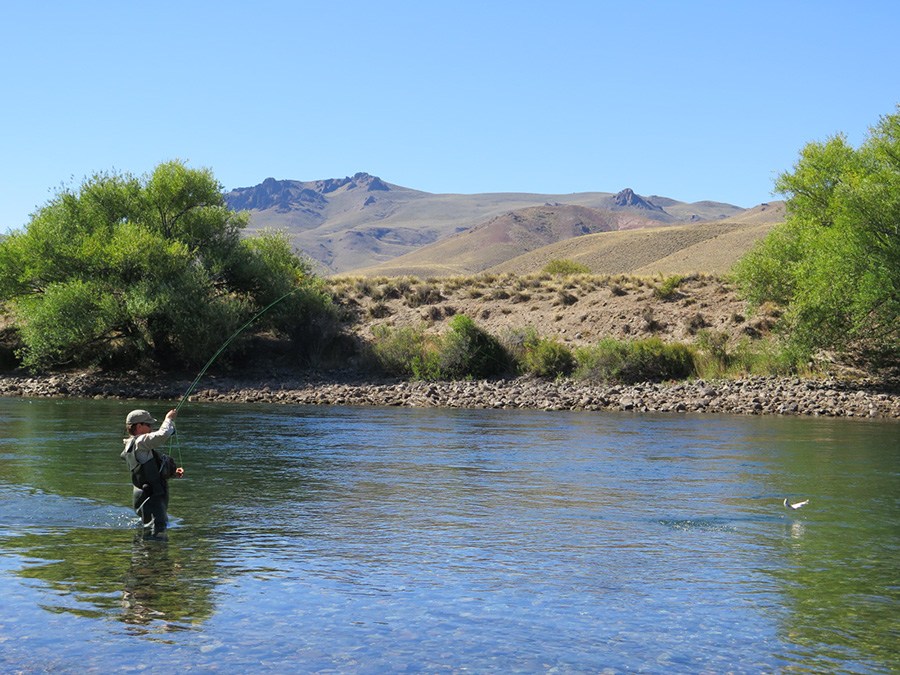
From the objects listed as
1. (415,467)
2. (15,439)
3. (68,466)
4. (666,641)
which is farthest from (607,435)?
(666,641)

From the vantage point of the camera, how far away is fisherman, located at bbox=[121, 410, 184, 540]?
35.5 feet

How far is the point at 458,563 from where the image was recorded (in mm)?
10109

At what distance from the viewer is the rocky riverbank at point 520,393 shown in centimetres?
3097

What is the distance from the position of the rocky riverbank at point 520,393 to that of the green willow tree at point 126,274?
1.70 m

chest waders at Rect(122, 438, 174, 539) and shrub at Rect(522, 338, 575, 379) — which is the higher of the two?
shrub at Rect(522, 338, 575, 379)

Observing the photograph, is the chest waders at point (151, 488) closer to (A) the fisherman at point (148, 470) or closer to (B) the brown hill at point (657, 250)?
(A) the fisherman at point (148, 470)

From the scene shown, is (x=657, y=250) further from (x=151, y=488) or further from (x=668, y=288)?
(x=151, y=488)

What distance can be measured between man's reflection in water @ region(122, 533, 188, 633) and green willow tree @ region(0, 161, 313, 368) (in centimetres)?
2807

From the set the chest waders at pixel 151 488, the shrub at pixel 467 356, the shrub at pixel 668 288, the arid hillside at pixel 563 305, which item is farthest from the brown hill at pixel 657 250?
the chest waders at pixel 151 488

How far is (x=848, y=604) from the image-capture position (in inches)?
335

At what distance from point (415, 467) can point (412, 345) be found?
78.9ft

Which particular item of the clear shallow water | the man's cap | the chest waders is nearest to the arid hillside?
the clear shallow water

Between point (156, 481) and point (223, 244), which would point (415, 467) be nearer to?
point (156, 481)

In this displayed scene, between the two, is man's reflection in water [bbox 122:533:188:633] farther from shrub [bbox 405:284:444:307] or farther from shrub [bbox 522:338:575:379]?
shrub [bbox 405:284:444:307]
